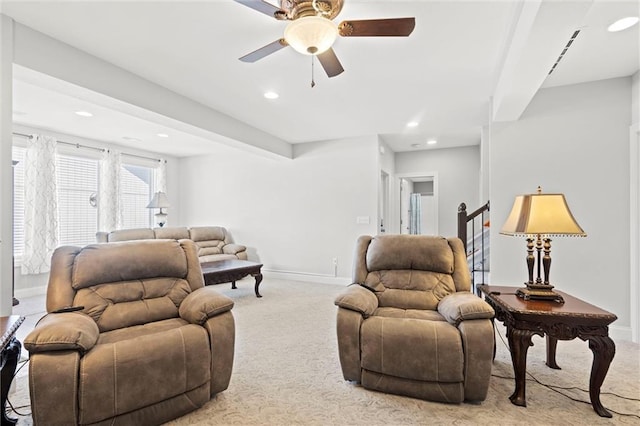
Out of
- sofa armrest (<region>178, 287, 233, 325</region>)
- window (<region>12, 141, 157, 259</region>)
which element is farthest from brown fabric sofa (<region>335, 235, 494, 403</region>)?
window (<region>12, 141, 157, 259</region>)

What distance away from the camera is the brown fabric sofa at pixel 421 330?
190 centimetres

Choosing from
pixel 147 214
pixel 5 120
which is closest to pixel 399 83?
pixel 5 120

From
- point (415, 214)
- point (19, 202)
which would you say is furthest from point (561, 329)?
point (19, 202)

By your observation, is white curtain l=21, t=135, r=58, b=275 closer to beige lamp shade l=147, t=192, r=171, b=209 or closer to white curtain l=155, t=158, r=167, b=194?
beige lamp shade l=147, t=192, r=171, b=209

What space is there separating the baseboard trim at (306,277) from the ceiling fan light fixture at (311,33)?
13.7ft

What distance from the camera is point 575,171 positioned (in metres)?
3.20

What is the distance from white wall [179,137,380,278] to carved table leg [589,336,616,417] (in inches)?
138

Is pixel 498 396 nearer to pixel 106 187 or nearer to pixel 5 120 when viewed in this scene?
pixel 5 120

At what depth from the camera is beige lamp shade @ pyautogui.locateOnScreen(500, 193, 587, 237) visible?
2027 millimetres

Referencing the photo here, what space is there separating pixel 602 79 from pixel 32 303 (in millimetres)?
7413

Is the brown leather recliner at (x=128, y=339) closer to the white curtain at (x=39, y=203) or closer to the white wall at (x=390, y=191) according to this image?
the white curtain at (x=39, y=203)

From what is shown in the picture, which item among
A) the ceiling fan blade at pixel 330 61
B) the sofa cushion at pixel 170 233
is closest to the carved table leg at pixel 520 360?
the ceiling fan blade at pixel 330 61

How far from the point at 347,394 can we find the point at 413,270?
107 centimetres

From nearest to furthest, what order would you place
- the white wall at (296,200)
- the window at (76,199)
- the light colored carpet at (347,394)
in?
the light colored carpet at (347,394)
the window at (76,199)
the white wall at (296,200)
